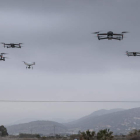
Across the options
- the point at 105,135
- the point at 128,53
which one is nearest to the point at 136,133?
the point at 105,135

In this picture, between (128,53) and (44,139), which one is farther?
(44,139)

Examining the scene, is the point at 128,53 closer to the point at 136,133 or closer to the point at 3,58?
the point at 3,58

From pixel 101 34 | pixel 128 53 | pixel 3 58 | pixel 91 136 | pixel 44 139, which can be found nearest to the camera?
pixel 101 34

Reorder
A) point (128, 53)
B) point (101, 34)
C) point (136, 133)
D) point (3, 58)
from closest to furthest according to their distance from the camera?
point (101, 34), point (128, 53), point (3, 58), point (136, 133)

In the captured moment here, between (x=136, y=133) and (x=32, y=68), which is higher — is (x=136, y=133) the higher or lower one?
the lower one

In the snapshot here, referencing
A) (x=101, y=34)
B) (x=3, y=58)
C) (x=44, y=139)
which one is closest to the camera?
(x=101, y=34)

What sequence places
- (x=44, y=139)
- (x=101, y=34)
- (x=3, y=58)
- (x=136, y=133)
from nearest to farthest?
(x=101, y=34)
(x=3, y=58)
(x=136, y=133)
(x=44, y=139)

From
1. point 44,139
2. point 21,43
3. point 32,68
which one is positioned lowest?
point 44,139

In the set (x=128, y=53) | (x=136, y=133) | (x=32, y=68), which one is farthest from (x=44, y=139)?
(x=128, y=53)

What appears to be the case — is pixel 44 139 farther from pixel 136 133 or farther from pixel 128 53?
pixel 128 53
